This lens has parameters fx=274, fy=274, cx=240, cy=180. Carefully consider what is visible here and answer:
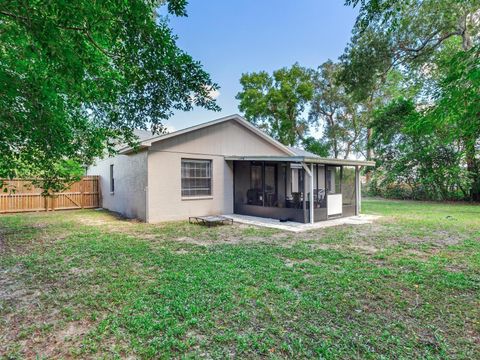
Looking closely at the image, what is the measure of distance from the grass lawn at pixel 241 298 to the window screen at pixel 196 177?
4.05 m

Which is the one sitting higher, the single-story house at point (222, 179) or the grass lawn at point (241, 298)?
the single-story house at point (222, 179)

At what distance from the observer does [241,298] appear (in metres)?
3.52

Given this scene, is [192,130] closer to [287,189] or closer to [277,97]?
[287,189]

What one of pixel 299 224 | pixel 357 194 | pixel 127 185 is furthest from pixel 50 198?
pixel 357 194

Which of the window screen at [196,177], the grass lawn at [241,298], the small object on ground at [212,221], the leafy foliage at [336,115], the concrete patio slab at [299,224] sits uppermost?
the leafy foliage at [336,115]

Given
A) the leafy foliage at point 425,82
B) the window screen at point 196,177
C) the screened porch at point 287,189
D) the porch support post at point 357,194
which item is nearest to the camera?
the leafy foliage at point 425,82

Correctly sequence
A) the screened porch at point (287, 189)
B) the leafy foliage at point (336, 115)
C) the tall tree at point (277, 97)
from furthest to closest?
the leafy foliage at point (336, 115), the tall tree at point (277, 97), the screened porch at point (287, 189)

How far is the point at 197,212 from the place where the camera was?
1078 cm

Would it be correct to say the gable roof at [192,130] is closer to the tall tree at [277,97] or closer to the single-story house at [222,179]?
the single-story house at [222,179]

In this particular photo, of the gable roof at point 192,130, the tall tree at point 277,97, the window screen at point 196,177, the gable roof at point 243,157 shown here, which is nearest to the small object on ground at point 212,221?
the window screen at point 196,177

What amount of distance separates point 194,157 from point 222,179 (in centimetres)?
158

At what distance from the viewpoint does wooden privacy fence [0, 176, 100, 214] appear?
12.5 meters

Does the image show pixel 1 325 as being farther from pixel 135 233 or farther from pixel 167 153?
pixel 167 153

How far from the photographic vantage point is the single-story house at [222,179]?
9.72 m
